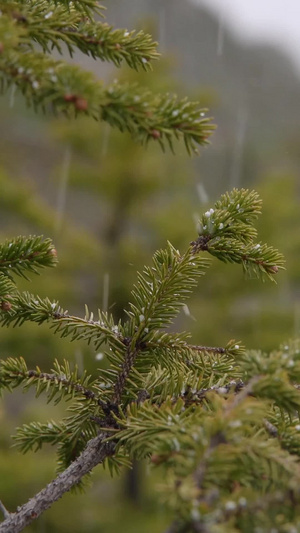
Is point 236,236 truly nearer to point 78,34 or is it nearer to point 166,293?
point 166,293

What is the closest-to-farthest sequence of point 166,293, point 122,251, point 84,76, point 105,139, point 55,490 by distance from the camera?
point 84,76 → point 55,490 → point 166,293 → point 122,251 → point 105,139

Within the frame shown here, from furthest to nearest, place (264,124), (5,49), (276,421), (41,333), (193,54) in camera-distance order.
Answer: (193,54) < (264,124) < (41,333) < (276,421) < (5,49)

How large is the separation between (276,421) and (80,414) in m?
0.34

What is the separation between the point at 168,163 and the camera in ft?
22.1

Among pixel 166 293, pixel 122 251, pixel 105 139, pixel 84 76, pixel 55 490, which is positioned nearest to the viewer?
pixel 84 76

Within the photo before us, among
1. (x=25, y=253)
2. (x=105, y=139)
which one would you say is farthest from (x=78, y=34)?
(x=105, y=139)

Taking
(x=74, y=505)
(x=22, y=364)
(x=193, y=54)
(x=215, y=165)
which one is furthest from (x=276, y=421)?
(x=193, y=54)

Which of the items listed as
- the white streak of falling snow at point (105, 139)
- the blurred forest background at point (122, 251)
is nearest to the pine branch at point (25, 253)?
the blurred forest background at point (122, 251)

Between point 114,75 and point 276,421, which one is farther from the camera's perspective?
point 114,75

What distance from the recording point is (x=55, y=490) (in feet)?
2.94

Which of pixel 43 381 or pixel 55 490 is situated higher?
pixel 43 381

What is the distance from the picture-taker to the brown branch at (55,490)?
2.89 ft

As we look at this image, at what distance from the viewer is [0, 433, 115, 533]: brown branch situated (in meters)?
0.88

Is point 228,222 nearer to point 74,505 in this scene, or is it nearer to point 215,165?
point 74,505
